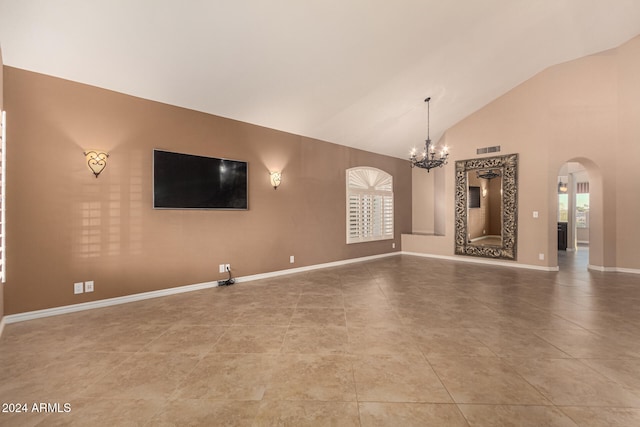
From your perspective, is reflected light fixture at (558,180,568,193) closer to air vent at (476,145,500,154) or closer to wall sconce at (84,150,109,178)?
air vent at (476,145,500,154)

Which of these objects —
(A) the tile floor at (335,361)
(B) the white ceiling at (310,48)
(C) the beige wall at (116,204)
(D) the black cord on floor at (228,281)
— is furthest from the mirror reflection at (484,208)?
(D) the black cord on floor at (228,281)

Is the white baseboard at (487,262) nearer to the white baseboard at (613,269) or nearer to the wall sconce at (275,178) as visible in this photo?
the white baseboard at (613,269)

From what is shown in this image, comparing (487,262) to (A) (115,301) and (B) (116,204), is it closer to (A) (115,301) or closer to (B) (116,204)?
(A) (115,301)

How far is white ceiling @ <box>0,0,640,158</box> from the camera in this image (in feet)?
9.39

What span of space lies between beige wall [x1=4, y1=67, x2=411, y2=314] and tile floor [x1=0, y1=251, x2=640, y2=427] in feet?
1.69

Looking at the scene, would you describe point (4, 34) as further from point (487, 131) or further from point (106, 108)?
point (487, 131)

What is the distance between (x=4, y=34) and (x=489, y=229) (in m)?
8.79

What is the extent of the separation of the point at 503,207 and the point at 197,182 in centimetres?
675

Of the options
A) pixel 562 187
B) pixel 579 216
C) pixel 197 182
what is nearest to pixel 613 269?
pixel 562 187

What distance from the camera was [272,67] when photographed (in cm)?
379

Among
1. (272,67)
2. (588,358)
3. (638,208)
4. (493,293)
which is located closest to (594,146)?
(638,208)

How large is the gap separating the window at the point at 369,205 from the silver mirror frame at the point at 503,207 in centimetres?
177

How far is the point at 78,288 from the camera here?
132 inches

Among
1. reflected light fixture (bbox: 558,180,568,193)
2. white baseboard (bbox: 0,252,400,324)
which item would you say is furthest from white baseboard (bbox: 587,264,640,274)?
white baseboard (bbox: 0,252,400,324)
